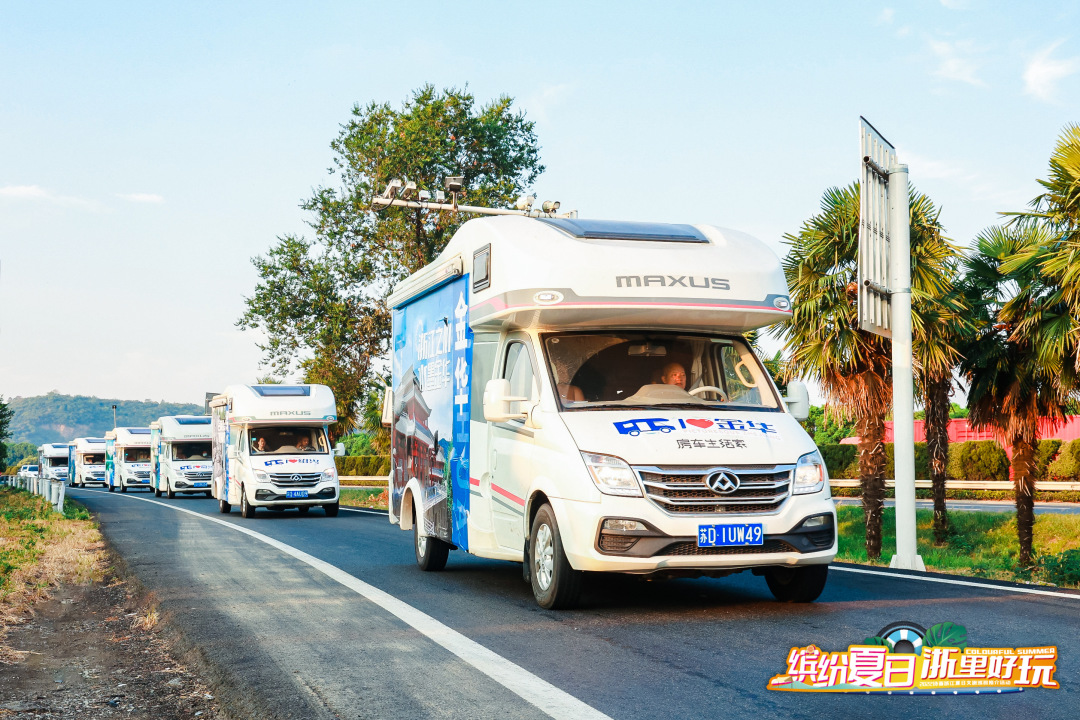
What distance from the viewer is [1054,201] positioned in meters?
16.6

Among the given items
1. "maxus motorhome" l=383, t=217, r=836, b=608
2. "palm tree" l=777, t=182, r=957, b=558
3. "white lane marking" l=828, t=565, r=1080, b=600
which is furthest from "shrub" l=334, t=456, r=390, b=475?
"maxus motorhome" l=383, t=217, r=836, b=608

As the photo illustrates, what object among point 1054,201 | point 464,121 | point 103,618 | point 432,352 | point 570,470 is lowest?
point 103,618

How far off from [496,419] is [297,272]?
97.6 feet

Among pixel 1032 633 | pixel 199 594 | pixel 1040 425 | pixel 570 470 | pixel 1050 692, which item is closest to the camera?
pixel 1050 692

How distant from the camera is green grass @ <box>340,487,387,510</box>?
33312 mm

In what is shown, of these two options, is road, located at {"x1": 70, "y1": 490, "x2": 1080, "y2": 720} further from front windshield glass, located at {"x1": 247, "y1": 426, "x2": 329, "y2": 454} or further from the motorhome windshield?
the motorhome windshield

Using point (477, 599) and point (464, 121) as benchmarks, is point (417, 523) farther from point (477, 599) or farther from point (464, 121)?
point (464, 121)

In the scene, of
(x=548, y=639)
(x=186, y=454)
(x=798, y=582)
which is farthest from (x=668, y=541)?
(x=186, y=454)

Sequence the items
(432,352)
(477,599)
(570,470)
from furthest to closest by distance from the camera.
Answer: (432,352) → (477,599) → (570,470)

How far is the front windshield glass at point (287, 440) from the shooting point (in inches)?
979

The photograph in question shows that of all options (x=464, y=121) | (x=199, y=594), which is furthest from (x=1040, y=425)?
(x=464, y=121)

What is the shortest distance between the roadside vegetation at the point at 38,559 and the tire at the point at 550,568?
11.9 feet

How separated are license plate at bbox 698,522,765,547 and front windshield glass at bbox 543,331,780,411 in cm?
A: 119

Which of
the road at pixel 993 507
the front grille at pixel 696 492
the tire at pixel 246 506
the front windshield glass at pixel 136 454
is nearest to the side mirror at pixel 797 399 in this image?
the front grille at pixel 696 492
